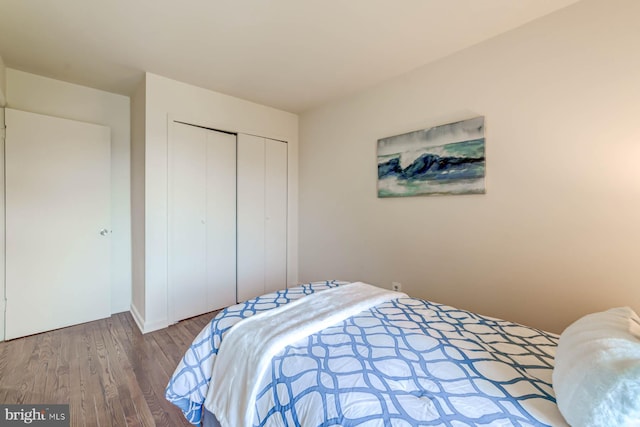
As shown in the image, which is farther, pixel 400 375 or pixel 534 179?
pixel 534 179

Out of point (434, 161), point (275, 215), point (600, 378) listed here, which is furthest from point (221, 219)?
point (600, 378)

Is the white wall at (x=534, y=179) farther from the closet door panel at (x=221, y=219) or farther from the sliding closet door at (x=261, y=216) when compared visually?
the closet door panel at (x=221, y=219)

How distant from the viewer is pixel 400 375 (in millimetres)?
944

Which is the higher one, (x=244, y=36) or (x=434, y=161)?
(x=244, y=36)

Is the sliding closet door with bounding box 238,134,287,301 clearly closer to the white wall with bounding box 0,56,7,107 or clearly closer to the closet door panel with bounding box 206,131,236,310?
the closet door panel with bounding box 206,131,236,310

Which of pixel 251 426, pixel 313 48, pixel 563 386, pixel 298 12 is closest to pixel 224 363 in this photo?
pixel 251 426

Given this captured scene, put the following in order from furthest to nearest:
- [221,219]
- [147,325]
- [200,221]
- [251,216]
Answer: [251,216] → [221,219] → [200,221] → [147,325]

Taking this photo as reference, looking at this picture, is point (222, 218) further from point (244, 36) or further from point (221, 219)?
point (244, 36)

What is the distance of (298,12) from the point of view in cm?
183

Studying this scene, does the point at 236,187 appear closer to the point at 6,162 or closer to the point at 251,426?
the point at 6,162

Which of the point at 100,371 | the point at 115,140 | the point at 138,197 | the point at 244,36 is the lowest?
the point at 100,371

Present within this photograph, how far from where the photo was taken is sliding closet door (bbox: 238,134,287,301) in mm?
3320

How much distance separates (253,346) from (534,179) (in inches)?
82.5

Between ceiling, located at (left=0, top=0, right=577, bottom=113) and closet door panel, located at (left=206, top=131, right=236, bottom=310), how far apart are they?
0.69 m
